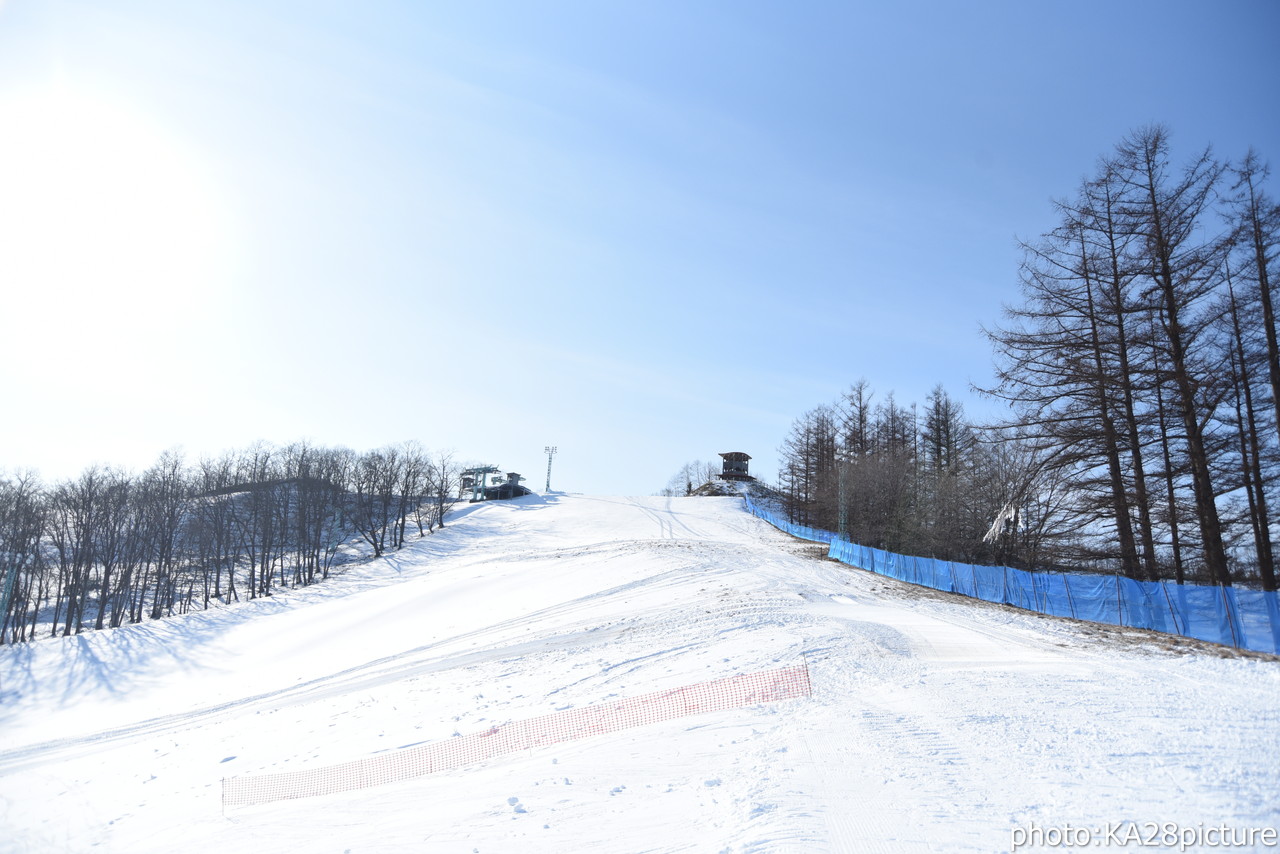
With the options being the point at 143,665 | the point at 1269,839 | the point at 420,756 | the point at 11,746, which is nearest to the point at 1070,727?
the point at 1269,839

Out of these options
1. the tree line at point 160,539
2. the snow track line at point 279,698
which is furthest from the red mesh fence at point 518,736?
the tree line at point 160,539

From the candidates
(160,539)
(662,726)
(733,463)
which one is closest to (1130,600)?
(662,726)

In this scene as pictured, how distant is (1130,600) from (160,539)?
6208 cm

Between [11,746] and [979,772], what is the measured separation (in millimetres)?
27495

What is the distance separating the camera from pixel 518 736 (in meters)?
11.6

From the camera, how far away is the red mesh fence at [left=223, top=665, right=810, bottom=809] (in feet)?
36.1

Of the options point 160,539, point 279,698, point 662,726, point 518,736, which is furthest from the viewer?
point 160,539

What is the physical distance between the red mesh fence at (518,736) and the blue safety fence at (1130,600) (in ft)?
31.0

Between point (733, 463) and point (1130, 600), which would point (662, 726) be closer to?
point (1130, 600)

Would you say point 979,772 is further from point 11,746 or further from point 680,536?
point 680,536

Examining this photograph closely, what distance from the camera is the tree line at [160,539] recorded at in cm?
4606

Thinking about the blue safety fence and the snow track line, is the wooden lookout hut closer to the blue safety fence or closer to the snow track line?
the blue safety fence

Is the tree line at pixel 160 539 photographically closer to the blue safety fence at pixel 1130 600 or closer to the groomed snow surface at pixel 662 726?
the groomed snow surface at pixel 662 726

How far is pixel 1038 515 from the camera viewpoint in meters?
19.9
